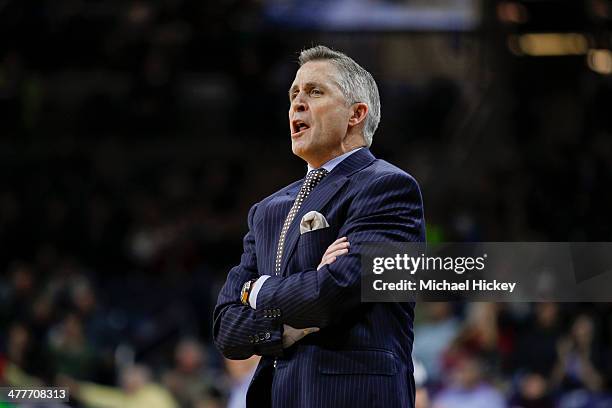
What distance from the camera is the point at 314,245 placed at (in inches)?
144

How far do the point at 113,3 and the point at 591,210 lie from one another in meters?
8.40

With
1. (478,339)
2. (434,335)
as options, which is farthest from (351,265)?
(434,335)

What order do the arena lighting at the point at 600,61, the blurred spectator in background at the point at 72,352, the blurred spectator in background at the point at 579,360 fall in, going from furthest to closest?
1. the arena lighting at the point at 600,61
2. the blurred spectator in background at the point at 72,352
3. the blurred spectator in background at the point at 579,360

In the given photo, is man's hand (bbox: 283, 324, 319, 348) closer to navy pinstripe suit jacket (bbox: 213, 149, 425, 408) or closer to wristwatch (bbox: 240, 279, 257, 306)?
navy pinstripe suit jacket (bbox: 213, 149, 425, 408)

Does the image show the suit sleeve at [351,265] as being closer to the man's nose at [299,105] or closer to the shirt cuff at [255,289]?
the shirt cuff at [255,289]

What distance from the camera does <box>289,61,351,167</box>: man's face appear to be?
3.79 meters

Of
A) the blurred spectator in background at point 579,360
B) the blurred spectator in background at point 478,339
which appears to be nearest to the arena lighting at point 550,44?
the blurred spectator in background at point 478,339

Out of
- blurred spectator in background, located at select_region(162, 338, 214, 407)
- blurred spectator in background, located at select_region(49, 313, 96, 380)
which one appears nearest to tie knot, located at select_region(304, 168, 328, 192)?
blurred spectator in background, located at select_region(162, 338, 214, 407)

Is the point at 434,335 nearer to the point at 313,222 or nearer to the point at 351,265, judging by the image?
the point at 313,222

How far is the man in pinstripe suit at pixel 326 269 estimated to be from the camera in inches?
137

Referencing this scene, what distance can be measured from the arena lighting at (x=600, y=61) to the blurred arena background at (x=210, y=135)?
0.03 metres

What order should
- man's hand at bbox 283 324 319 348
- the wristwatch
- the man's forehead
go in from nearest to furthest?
man's hand at bbox 283 324 319 348 < the wristwatch < the man's forehead

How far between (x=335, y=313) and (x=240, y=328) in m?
0.36

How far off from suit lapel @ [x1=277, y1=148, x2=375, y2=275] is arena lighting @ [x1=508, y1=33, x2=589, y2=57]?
13.9 meters
